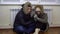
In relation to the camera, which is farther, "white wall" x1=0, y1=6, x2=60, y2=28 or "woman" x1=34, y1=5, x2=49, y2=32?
"white wall" x1=0, y1=6, x2=60, y2=28

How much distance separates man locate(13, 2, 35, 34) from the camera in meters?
3.06

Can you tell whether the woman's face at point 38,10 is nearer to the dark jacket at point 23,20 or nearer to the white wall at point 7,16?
the dark jacket at point 23,20

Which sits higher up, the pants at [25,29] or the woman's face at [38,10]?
the woman's face at [38,10]

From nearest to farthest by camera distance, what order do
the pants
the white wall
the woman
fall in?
the pants → the woman → the white wall

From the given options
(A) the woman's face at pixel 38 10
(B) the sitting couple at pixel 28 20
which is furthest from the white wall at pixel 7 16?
(A) the woman's face at pixel 38 10

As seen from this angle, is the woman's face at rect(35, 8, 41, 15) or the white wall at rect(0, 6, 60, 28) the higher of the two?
the woman's face at rect(35, 8, 41, 15)

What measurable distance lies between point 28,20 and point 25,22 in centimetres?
10

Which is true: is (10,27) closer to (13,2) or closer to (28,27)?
(13,2)

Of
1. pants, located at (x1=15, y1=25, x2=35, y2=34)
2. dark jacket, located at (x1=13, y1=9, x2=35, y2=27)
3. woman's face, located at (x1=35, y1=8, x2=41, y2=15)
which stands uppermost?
woman's face, located at (x1=35, y1=8, x2=41, y2=15)

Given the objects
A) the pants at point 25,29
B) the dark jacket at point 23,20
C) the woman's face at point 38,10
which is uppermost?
the woman's face at point 38,10

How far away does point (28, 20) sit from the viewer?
10.3 feet

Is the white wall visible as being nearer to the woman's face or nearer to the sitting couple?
the sitting couple

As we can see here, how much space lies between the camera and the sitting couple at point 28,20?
3074 mm

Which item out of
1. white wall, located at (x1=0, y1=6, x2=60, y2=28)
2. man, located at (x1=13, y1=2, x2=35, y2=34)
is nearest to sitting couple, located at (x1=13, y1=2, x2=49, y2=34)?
man, located at (x1=13, y1=2, x2=35, y2=34)
